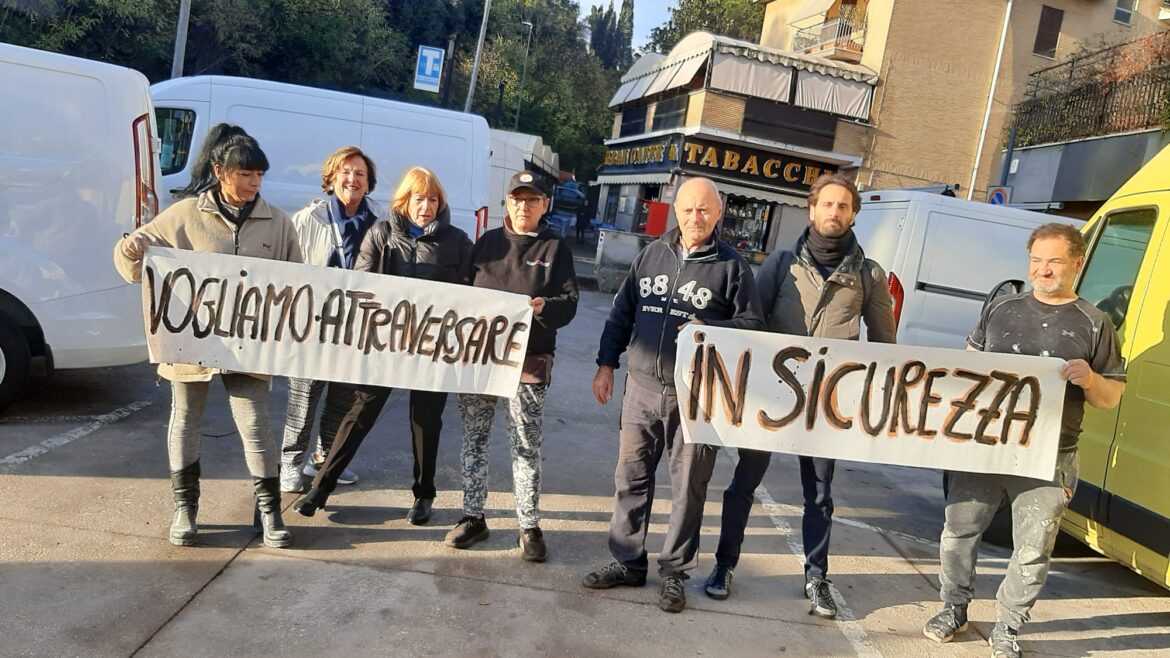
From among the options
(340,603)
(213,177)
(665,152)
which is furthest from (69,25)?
(340,603)

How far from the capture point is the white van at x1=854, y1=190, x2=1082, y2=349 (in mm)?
8297

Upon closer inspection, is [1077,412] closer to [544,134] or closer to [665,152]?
[665,152]

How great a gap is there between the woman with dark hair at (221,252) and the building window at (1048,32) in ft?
90.5

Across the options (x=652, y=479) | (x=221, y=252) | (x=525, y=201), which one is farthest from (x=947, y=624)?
(x=221, y=252)

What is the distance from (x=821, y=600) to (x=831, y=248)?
164 centimetres

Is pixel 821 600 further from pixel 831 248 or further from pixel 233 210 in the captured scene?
pixel 233 210

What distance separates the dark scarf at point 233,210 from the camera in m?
3.64

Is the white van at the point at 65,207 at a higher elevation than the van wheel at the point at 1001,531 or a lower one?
higher

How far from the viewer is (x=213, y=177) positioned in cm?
365

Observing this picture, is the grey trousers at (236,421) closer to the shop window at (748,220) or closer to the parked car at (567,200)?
the shop window at (748,220)

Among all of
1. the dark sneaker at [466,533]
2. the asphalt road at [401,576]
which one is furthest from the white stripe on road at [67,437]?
the dark sneaker at [466,533]

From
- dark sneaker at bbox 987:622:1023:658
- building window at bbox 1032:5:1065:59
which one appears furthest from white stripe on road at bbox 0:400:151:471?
building window at bbox 1032:5:1065:59

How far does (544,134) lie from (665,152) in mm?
19561

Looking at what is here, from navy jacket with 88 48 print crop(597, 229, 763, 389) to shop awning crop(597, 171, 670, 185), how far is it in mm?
22940
